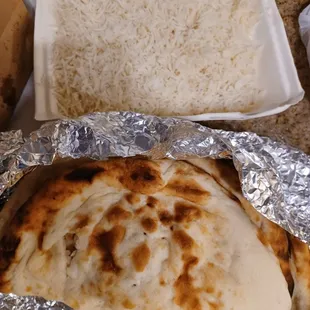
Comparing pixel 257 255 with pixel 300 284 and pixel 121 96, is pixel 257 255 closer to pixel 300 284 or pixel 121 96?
pixel 300 284

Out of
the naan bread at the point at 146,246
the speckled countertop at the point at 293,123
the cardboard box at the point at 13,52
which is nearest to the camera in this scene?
the naan bread at the point at 146,246

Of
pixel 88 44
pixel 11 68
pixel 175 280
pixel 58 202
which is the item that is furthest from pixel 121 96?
pixel 175 280

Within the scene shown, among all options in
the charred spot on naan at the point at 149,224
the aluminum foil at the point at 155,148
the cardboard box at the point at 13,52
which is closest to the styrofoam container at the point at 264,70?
the cardboard box at the point at 13,52

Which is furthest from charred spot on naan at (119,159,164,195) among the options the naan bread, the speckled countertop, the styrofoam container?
the speckled countertop

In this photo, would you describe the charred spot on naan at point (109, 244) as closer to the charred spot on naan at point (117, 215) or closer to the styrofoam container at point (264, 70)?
the charred spot on naan at point (117, 215)

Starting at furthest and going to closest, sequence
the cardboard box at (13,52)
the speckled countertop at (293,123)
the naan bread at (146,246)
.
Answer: the speckled countertop at (293,123) < the cardboard box at (13,52) < the naan bread at (146,246)

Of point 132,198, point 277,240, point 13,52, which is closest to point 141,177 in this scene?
point 132,198

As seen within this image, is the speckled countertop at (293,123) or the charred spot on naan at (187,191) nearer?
the charred spot on naan at (187,191)

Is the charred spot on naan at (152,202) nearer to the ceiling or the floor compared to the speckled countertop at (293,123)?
nearer to the ceiling
